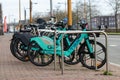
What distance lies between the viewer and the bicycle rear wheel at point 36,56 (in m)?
10.7

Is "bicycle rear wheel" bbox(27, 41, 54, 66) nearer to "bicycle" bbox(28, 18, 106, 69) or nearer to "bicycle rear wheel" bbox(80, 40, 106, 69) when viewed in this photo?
"bicycle" bbox(28, 18, 106, 69)

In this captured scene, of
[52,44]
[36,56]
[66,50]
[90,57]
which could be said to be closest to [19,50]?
[36,56]

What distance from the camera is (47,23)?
12.8 meters

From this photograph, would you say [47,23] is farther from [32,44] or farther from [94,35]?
[94,35]

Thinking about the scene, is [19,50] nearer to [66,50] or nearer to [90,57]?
[66,50]

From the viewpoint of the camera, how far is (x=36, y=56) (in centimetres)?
1085

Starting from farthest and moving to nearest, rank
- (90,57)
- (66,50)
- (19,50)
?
(19,50)
(66,50)
(90,57)

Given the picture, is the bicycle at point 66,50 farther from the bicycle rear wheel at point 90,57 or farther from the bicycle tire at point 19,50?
the bicycle tire at point 19,50

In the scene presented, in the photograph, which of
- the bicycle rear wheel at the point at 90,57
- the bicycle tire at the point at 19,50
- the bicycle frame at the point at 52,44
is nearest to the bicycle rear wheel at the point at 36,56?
the bicycle frame at the point at 52,44

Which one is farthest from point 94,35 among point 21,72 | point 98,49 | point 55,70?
point 21,72

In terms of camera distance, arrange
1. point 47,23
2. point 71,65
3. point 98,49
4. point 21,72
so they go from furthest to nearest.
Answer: point 47,23 < point 71,65 < point 98,49 < point 21,72

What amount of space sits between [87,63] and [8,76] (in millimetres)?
2590

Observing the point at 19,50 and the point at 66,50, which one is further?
the point at 19,50

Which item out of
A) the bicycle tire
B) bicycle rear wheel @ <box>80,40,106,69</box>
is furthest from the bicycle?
the bicycle tire
